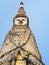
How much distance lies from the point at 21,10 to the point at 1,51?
1066 cm

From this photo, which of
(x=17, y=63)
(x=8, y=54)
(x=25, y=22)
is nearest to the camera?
(x=17, y=63)

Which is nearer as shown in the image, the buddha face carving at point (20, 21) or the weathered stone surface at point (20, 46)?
the weathered stone surface at point (20, 46)

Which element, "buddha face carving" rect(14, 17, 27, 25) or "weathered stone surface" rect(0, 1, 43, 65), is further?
"buddha face carving" rect(14, 17, 27, 25)

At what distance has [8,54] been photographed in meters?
73.9

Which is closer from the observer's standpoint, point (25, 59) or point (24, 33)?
point (25, 59)

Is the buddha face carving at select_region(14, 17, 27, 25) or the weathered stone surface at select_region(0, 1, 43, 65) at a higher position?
the buddha face carving at select_region(14, 17, 27, 25)

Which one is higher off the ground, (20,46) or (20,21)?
(20,21)

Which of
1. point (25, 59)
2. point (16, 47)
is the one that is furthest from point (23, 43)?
point (25, 59)

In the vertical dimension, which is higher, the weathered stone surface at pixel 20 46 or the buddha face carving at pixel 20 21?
the buddha face carving at pixel 20 21

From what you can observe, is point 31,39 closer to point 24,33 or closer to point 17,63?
point 24,33

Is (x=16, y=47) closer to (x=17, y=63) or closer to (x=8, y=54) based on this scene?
(x=8, y=54)

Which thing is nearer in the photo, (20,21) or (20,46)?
(20,46)

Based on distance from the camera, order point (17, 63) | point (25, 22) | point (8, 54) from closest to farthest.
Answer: point (17, 63), point (8, 54), point (25, 22)

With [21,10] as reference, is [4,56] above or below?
below
